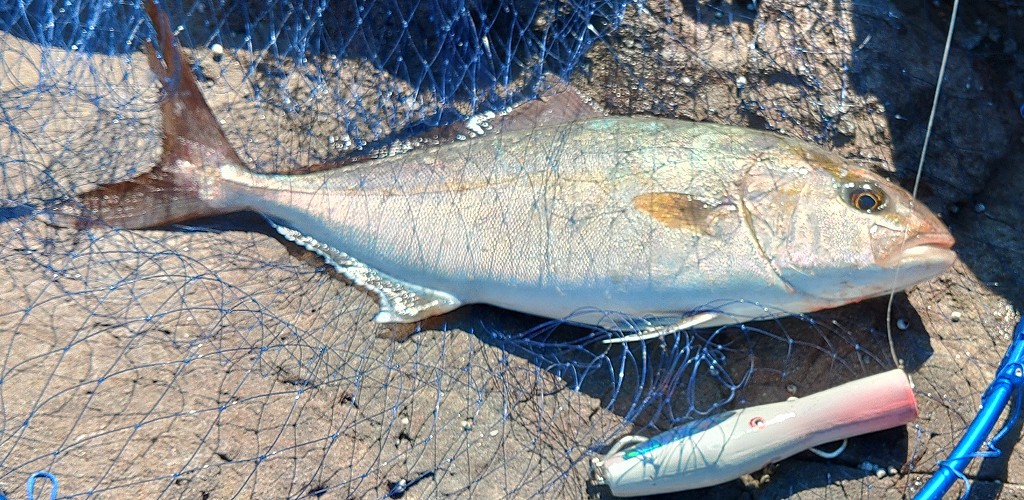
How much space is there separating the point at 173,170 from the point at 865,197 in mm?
2532

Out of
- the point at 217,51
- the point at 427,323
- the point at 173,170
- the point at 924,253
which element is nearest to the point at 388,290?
the point at 427,323

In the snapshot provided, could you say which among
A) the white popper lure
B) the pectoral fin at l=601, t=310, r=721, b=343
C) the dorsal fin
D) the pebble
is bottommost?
the white popper lure

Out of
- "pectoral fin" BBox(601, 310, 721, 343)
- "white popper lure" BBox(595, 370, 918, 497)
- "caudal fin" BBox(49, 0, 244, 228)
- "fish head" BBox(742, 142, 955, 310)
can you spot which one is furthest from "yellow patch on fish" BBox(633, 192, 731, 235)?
"caudal fin" BBox(49, 0, 244, 228)

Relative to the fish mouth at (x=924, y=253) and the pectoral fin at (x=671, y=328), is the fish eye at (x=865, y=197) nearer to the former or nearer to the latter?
the fish mouth at (x=924, y=253)

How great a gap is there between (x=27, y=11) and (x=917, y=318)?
3.86 m

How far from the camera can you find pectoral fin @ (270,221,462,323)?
2.94 m

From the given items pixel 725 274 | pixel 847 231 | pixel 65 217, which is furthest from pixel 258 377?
pixel 847 231

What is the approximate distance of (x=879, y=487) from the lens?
278cm

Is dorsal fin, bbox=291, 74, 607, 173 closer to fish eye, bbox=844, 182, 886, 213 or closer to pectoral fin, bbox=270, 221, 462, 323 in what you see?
pectoral fin, bbox=270, 221, 462, 323

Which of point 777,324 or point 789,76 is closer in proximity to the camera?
point 777,324

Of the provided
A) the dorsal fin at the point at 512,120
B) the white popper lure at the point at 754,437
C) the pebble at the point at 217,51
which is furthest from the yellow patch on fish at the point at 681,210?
the pebble at the point at 217,51

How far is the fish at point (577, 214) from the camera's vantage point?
2.64 meters

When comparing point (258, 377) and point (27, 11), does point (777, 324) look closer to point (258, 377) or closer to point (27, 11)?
point (258, 377)

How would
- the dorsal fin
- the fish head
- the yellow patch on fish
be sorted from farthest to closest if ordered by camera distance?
the dorsal fin < the yellow patch on fish < the fish head
